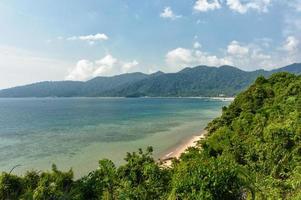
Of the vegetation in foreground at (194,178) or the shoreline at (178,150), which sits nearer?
the vegetation in foreground at (194,178)

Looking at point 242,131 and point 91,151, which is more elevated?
point 242,131

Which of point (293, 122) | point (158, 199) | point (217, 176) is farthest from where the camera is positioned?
point (293, 122)

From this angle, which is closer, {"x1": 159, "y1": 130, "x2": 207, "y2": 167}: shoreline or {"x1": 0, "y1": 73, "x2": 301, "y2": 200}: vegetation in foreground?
{"x1": 0, "y1": 73, "x2": 301, "y2": 200}: vegetation in foreground

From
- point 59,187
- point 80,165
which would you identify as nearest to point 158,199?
point 59,187

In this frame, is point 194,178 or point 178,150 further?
point 178,150

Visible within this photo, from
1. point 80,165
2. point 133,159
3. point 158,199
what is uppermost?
point 133,159

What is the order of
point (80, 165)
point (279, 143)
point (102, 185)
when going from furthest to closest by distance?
point (80, 165) → point (279, 143) → point (102, 185)

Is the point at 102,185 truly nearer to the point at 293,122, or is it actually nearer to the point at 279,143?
the point at 279,143

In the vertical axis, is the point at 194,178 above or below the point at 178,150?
above

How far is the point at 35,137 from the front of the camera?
65.4 meters

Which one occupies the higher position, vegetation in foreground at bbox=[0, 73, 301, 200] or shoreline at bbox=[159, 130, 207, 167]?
vegetation in foreground at bbox=[0, 73, 301, 200]

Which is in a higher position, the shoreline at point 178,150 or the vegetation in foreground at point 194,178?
the vegetation in foreground at point 194,178

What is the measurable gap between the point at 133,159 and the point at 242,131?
18.2 m

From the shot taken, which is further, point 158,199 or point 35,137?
point 35,137
